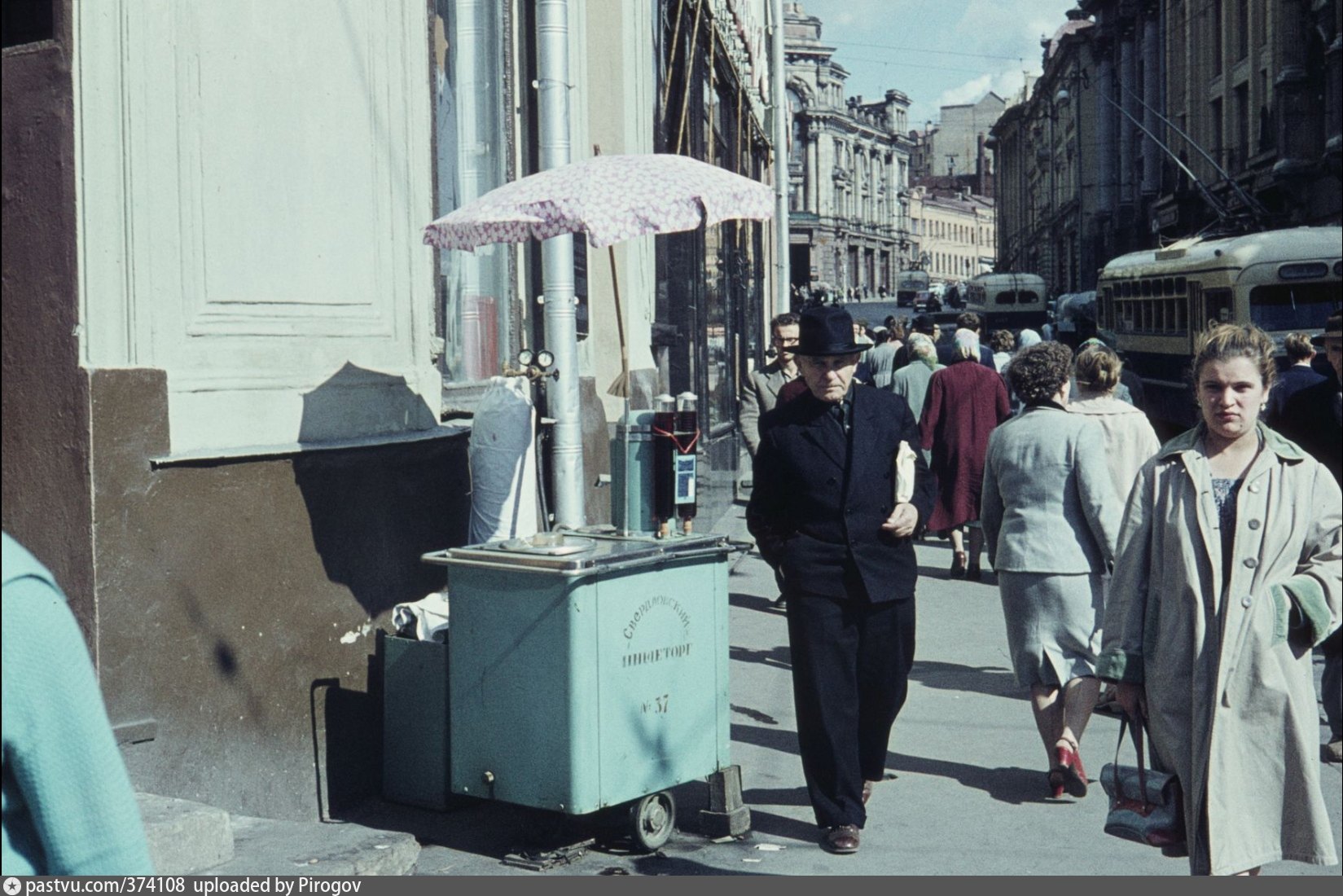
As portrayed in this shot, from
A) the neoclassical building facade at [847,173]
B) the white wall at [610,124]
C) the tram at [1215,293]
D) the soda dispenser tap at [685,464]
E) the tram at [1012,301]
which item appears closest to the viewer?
the soda dispenser tap at [685,464]

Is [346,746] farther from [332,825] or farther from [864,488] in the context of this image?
[864,488]

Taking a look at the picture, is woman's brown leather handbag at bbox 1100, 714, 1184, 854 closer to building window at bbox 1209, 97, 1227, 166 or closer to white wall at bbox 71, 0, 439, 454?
white wall at bbox 71, 0, 439, 454

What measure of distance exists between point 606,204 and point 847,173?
104138 mm

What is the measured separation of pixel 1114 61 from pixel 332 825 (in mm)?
65260

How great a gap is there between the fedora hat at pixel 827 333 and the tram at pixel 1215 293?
15.3 m

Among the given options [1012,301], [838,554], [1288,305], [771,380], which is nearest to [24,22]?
[838,554]

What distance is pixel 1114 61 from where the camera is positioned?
6550 cm

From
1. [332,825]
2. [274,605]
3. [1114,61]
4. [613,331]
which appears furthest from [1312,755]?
[1114,61]

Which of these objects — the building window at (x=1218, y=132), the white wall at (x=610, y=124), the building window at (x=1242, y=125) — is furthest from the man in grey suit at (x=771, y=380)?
the building window at (x=1218, y=132)

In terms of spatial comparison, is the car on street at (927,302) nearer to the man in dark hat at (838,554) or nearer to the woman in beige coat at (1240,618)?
the man in dark hat at (838,554)

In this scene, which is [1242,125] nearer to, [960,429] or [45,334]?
[960,429]

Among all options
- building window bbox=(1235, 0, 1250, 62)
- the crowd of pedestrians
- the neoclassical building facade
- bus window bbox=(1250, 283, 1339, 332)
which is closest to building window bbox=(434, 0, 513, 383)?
the crowd of pedestrians

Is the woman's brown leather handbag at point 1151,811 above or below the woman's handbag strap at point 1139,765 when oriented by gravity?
below

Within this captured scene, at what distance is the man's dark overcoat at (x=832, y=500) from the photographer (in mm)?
5859
